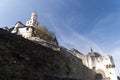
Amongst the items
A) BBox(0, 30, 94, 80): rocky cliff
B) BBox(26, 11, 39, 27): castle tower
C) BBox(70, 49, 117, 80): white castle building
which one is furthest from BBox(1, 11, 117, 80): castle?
BBox(0, 30, 94, 80): rocky cliff

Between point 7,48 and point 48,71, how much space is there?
5.36 feet

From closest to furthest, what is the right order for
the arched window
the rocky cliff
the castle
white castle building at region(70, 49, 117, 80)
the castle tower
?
the rocky cliff
the castle
the arched window
white castle building at region(70, 49, 117, 80)
the castle tower

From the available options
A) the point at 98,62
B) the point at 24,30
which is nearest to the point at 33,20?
the point at 24,30

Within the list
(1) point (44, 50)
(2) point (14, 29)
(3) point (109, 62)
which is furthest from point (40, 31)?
(1) point (44, 50)

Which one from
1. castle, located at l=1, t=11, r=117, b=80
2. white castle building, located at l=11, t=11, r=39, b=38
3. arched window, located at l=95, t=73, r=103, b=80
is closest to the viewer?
white castle building, located at l=11, t=11, r=39, b=38

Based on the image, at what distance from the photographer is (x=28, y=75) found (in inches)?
177

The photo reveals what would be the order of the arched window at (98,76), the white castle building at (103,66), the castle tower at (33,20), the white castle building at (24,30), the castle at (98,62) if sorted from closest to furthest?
the white castle building at (24,30) < the castle at (98,62) < the arched window at (98,76) < the white castle building at (103,66) < the castle tower at (33,20)

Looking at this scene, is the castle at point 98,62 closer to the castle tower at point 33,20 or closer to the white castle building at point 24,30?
the white castle building at point 24,30

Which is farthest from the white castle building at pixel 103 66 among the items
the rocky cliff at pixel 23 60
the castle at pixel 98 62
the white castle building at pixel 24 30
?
the rocky cliff at pixel 23 60

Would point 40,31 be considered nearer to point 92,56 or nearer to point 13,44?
point 92,56

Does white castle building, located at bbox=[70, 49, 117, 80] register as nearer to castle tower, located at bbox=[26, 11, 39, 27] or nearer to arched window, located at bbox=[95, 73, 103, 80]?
arched window, located at bbox=[95, 73, 103, 80]

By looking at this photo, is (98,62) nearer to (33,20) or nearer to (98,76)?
(98,76)

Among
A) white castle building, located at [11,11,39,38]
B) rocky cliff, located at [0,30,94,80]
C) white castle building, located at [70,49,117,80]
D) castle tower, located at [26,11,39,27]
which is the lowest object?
rocky cliff, located at [0,30,94,80]

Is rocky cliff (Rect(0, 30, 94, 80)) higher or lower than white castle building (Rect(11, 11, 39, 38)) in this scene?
lower
